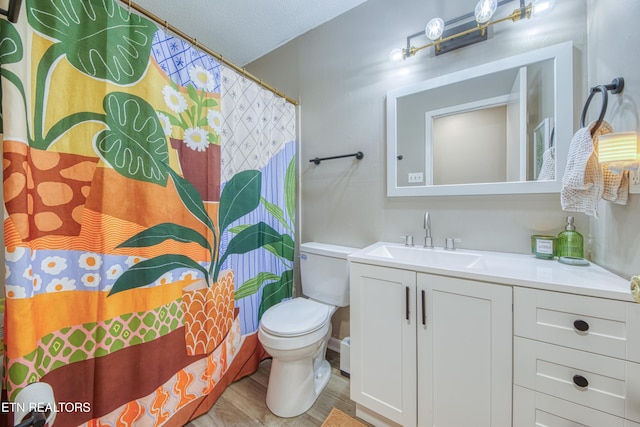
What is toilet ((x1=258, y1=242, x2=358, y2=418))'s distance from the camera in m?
1.29

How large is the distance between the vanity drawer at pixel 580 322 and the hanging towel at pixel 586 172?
14.3 inches

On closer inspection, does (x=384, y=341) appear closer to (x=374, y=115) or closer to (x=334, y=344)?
(x=334, y=344)

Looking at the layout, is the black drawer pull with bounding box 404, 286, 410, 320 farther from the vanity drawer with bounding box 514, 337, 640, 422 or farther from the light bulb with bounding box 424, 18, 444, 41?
the light bulb with bounding box 424, 18, 444, 41

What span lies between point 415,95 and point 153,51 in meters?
1.44

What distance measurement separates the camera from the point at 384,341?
117cm

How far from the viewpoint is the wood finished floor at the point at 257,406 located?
4.17ft

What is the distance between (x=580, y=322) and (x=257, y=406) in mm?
1530

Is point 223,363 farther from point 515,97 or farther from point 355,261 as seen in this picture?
point 515,97

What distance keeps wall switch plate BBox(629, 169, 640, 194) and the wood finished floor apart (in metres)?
1.50

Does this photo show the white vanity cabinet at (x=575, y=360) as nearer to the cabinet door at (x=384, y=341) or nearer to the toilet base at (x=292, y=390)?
the cabinet door at (x=384, y=341)

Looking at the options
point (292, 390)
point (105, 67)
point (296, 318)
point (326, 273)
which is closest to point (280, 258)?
point (326, 273)

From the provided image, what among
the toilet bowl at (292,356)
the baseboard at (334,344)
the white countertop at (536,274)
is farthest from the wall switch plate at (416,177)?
the baseboard at (334,344)

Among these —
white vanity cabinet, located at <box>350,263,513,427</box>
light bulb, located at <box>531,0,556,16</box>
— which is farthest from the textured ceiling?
white vanity cabinet, located at <box>350,263,513,427</box>

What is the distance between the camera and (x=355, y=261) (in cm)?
125
